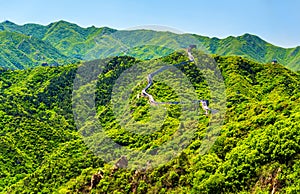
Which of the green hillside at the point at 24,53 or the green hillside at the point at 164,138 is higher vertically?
the green hillside at the point at 24,53

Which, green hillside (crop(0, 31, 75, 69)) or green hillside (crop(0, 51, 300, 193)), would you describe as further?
green hillside (crop(0, 31, 75, 69))

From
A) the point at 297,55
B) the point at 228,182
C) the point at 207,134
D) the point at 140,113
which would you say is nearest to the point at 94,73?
the point at 140,113

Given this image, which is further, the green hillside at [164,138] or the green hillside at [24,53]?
the green hillside at [24,53]

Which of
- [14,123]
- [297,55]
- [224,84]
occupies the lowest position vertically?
[14,123]

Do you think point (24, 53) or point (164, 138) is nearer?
point (164, 138)

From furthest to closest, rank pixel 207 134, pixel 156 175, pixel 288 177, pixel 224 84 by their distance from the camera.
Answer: pixel 224 84 < pixel 207 134 < pixel 156 175 < pixel 288 177

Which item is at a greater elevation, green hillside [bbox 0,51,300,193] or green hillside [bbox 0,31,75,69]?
green hillside [bbox 0,31,75,69]

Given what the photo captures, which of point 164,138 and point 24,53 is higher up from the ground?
point 24,53

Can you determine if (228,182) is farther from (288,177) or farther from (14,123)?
(14,123)
